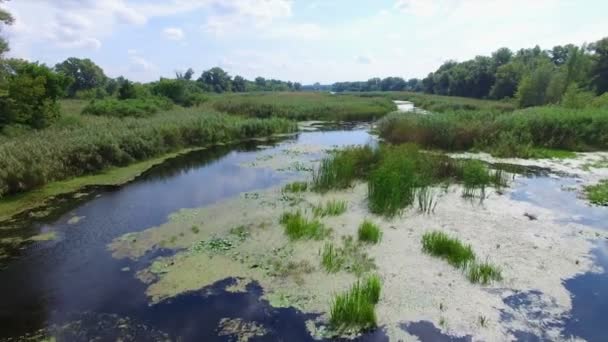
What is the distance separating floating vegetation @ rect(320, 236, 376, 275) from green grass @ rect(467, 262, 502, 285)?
158cm

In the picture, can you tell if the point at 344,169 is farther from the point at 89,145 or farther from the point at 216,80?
the point at 216,80

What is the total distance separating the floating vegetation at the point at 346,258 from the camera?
21.3 ft

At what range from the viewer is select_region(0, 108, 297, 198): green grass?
34.7 feet

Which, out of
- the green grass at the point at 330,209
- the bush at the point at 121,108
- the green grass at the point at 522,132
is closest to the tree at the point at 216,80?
the bush at the point at 121,108

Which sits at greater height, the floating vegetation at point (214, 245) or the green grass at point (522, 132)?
the green grass at point (522, 132)

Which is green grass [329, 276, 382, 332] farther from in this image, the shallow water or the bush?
the bush

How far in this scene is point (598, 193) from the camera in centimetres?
1045

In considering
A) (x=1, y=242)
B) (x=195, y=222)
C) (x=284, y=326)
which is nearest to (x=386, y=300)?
(x=284, y=326)

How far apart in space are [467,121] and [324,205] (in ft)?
39.0

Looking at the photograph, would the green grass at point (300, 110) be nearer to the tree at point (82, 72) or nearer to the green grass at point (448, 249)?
the tree at point (82, 72)

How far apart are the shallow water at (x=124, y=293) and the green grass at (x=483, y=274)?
0.56m

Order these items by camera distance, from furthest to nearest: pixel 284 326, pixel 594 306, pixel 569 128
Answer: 1. pixel 569 128
2. pixel 594 306
3. pixel 284 326

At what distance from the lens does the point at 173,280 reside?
6289 millimetres

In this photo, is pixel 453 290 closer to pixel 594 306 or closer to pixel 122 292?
pixel 594 306
